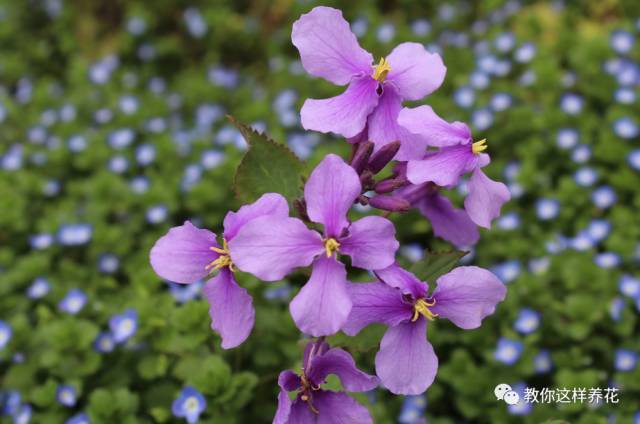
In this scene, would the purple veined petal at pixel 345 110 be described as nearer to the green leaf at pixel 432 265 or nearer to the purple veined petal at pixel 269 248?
the purple veined petal at pixel 269 248

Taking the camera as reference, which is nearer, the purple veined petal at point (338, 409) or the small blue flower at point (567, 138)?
the purple veined petal at point (338, 409)

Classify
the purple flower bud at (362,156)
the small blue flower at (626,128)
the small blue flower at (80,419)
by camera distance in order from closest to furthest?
the purple flower bud at (362,156), the small blue flower at (80,419), the small blue flower at (626,128)

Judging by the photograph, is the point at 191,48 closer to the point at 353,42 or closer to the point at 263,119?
the point at 263,119

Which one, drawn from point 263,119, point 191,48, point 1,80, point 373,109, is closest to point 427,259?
point 373,109

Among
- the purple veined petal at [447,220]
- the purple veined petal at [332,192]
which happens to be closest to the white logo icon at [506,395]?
the purple veined petal at [447,220]

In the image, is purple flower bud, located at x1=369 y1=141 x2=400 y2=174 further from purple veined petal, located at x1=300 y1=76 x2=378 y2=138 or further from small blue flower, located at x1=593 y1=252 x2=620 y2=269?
small blue flower, located at x1=593 y1=252 x2=620 y2=269
